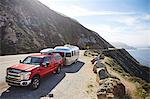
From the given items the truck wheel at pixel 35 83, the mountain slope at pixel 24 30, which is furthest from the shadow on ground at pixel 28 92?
the mountain slope at pixel 24 30

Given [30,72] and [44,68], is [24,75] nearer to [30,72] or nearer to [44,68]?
[30,72]

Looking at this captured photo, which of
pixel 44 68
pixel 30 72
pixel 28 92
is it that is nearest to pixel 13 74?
pixel 30 72

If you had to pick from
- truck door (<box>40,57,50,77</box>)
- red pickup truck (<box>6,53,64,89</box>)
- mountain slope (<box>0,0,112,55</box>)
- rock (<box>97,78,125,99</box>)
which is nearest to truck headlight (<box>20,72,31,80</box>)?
red pickup truck (<box>6,53,64,89</box>)

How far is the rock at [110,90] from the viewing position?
12.4 metres

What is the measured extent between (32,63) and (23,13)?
5771cm

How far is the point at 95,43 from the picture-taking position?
376ft

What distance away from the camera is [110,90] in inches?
508

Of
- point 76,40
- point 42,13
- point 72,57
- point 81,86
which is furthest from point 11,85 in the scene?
point 76,40


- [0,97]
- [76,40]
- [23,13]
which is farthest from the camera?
[76,40]

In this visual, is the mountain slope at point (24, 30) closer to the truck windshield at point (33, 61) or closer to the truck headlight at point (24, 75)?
the truck windshield at point (33, 61)

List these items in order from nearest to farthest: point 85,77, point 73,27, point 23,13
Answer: point 85,77
point 23,13
point 73,27

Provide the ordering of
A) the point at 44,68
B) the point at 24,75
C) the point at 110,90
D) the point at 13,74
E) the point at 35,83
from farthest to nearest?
the point at 44,68 → the point at 35,83 → the point at 13,74 → the point at 24,75 → the point at 110,90

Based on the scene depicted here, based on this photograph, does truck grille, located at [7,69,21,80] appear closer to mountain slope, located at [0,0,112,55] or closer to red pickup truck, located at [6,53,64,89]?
red pickup truck, located at [6,53,64,89]

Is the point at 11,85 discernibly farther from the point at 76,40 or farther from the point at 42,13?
the point at 76,40
